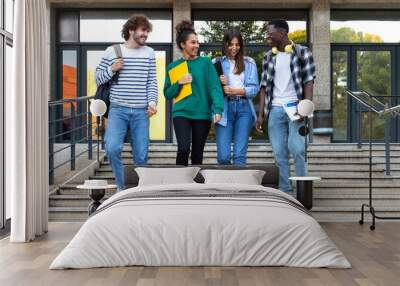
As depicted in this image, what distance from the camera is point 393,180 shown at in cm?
939

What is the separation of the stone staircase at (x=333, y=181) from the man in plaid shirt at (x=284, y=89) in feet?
3.23

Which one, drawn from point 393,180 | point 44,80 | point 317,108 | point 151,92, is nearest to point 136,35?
point 151,92

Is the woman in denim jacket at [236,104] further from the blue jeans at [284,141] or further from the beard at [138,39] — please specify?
the beard at [138,39]

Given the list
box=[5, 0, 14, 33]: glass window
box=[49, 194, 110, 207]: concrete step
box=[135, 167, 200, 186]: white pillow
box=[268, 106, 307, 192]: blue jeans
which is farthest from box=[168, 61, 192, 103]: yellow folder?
box=[49, 194, 110, 207]: concrete step

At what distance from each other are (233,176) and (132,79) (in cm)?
144

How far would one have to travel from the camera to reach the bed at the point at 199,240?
5012 millimetres

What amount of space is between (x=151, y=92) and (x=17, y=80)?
1.53m

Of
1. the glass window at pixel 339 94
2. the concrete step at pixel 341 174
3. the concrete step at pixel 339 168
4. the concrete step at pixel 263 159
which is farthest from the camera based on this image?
the glass window at pixel 339 94

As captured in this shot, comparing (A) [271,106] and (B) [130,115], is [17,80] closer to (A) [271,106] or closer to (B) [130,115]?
(B) [130,115]

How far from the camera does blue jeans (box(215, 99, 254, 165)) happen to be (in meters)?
7.56

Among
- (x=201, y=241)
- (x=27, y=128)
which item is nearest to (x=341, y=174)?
(x=27, y=128)

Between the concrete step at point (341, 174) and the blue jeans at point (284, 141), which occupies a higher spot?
the blue jeans at point (284, 141)

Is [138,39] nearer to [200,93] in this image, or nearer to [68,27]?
[200,93]

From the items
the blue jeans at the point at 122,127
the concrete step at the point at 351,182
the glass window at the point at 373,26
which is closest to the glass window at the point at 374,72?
the glass window at the point at 373,26
